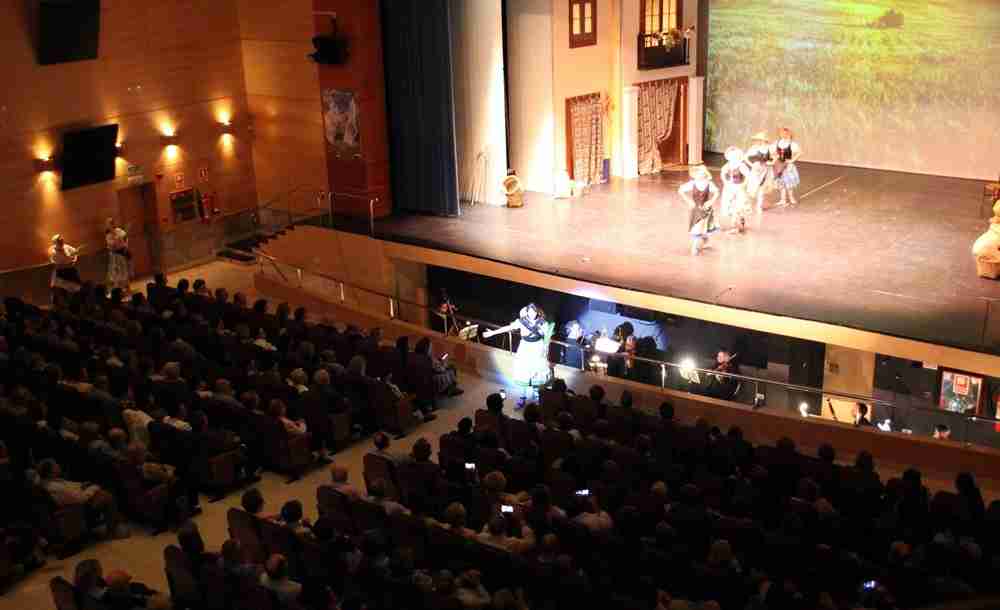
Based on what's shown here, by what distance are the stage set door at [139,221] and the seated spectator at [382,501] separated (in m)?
12.2

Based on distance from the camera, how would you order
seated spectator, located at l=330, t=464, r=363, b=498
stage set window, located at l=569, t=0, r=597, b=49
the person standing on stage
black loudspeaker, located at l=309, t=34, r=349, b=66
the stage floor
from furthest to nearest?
stage set window, located at l=569, t=0, r=597, b=49 < black loudspeaker, located at l=309, t=34, r=349, b=66 < the person standing on stage < the stage floor < seated spectator, located at l=330, t=464, r=363, b=498

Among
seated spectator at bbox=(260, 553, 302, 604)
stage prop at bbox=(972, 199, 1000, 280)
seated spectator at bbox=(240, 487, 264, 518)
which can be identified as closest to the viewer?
seated spectator at bbox=(260, 553, 302, 604)

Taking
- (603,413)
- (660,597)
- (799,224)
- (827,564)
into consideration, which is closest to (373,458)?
(603,413)

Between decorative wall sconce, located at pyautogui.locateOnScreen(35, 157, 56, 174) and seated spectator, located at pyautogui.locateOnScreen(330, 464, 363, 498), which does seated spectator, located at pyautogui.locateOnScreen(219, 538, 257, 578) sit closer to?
seated spectator, located at pyautogui.locateOnScreen(330, 464, 363, 498)

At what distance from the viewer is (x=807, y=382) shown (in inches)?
699

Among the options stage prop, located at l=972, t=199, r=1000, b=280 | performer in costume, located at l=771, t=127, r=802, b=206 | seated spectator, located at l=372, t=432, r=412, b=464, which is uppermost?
performer in costume, located at l=771, t=127, r=802, b=206

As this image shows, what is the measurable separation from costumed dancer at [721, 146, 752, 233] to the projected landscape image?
5533mm

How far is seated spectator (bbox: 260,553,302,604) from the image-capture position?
29.6ft

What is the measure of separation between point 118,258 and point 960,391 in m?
13.9

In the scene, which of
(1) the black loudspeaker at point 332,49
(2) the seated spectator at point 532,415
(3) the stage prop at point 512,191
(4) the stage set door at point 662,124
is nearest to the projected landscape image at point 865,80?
(4) the stage set door at point 662,124

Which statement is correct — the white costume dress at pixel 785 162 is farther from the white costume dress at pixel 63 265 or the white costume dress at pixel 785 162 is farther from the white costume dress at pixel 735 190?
the white costume dress at pixel 63 265

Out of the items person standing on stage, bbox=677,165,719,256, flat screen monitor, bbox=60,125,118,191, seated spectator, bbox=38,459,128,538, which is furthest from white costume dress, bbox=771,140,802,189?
seated spectator, bbox=38,459,128,538

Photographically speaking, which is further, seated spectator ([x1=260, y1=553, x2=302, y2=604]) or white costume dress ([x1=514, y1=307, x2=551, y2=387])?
white costume dress ([x1=514, y1=307, x2=551, y2=387])

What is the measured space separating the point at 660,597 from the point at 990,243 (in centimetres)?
928
